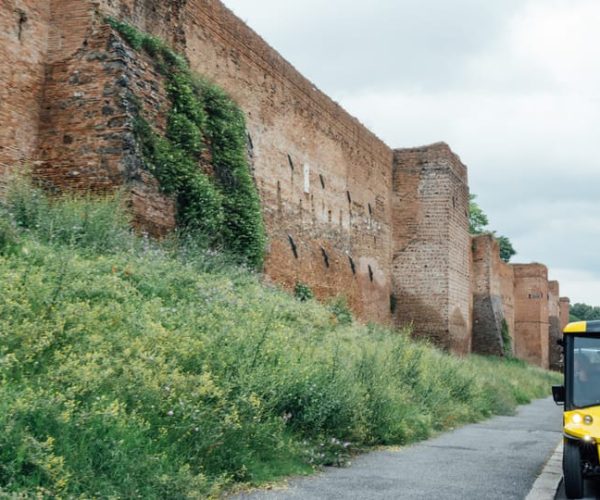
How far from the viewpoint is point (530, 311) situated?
124 ft

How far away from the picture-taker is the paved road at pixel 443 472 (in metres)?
5.90

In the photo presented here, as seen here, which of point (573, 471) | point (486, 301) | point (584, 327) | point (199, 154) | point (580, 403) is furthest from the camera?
point (486, 301)

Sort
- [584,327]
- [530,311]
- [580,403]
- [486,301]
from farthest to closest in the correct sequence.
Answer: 1. [530,311]
2. [486,301]
3. [584,327]
4. [580,403]

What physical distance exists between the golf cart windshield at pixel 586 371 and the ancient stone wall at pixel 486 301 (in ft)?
75.6

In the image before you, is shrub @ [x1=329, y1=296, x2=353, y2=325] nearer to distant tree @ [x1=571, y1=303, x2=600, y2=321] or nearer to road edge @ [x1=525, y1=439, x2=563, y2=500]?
road edge @ [x1=525, y1=439, x2=563, y2=500]

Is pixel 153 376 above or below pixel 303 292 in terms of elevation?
below

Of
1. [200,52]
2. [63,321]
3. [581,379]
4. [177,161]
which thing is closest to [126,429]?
[63,321]

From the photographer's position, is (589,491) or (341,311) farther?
(341,311)

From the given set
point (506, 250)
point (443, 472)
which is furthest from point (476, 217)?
point (443, 472)

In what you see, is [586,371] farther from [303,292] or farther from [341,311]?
[303,292]

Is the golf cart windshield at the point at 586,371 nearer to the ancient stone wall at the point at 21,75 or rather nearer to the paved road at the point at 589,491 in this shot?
the paved road at the point at 589,491

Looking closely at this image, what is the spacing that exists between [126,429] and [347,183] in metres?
17.0

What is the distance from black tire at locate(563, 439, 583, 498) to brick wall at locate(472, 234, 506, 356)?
2353 cm

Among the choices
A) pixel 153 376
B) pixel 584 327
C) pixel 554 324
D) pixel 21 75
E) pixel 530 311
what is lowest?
pixel 153 376
